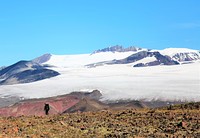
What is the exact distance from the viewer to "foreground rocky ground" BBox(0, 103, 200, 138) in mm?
34531

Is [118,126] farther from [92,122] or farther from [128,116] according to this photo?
[128,116]

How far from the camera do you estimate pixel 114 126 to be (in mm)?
39438

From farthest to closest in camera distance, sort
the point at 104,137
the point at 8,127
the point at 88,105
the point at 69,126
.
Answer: the point at 88,105 < the point at 69,126 < the point at 8,127 < the point at 104,137

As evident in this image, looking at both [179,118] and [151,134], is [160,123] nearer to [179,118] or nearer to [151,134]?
[179,118]

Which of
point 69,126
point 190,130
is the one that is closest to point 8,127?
point 69,126

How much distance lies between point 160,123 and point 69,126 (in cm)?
830

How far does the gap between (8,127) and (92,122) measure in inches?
342

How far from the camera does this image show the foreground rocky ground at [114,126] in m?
34.5

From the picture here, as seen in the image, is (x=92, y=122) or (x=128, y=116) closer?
(x=92, y=122)

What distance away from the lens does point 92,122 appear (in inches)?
1646

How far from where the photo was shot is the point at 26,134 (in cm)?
3419

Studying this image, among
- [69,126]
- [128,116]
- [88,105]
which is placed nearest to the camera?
[69,126]

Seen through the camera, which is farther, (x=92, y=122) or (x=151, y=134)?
(x=92, y=122)

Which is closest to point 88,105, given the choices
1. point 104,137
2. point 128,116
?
point 128,116
